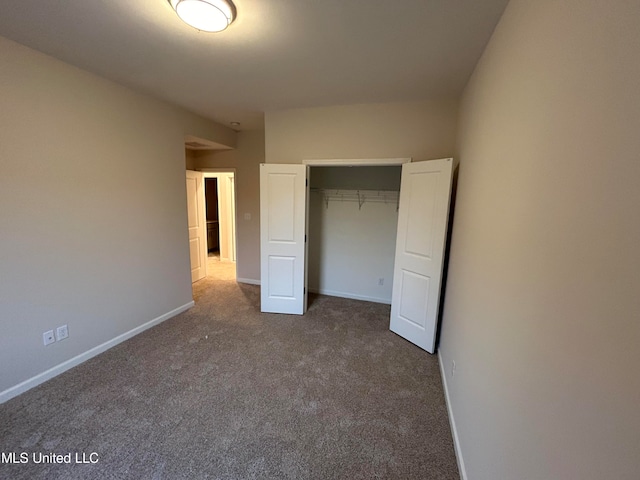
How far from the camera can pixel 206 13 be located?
1528 mm

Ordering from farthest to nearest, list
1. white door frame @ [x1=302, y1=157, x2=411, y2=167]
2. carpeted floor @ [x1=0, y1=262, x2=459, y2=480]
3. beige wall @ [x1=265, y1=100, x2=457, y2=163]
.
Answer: white door frame @ [x1=302, y1=157, x2=411, y2=167] < beige wall @ [x1=265, y1=100, x2=457, y2=163] < carpeted floor @ [x1=0, y1=262, x2=459, y2=480]

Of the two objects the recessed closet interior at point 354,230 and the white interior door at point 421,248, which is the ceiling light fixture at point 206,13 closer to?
the white interior door at point 421,248

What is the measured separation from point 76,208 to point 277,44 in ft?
7.20

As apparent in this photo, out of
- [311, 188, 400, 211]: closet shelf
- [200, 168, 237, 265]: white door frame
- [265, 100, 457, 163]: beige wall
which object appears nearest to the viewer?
[265, 100, 457, 163]: beige wall

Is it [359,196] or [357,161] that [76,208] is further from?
[359,196]

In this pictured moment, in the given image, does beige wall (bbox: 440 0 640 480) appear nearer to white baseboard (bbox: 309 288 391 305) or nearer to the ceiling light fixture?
the ceiling light fixture

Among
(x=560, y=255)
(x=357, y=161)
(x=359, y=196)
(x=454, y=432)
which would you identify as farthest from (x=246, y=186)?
(x=560, y=255)

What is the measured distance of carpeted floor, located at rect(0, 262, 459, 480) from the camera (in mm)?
1586

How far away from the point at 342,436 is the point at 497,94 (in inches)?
90.6

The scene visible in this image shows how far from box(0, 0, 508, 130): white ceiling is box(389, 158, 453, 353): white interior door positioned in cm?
86

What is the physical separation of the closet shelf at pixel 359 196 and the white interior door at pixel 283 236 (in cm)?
95

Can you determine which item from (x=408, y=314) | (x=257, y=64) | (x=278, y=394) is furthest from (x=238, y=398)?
(x=257, y=64)

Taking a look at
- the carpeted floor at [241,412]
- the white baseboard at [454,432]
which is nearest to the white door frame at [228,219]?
the carpeted floor at [241,412]

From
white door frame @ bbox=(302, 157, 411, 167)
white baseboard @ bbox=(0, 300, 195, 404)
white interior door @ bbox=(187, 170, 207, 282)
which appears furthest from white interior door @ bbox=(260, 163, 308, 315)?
white interior door @ bbox=(187, 170, 207, 282)
